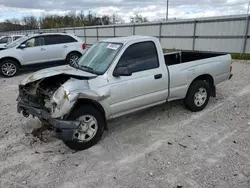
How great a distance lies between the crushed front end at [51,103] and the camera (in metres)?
3.43

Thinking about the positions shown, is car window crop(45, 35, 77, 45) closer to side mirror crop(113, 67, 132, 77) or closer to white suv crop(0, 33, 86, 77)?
white suv crop(0, 33, 86, 77)

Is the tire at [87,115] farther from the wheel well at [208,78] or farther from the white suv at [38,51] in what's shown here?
the white suv at [38,51]

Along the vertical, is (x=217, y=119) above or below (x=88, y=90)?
below

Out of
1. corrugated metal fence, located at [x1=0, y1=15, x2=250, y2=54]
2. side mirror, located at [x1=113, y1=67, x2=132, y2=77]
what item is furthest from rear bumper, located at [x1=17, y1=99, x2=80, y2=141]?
corrugated metal fence, located at [x1=0, y1=15, x2=250, y2=54]

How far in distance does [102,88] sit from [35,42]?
7.68 meters

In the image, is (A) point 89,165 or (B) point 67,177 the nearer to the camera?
(B) point 67,177

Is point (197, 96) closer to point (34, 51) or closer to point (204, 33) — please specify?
point (34, 51)

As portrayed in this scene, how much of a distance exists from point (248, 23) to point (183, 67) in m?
9.02

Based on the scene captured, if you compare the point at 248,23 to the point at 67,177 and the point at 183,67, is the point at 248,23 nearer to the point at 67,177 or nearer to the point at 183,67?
the point at 183,67

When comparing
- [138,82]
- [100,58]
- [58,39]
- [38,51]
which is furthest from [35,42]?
[138,82]

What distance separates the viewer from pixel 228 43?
1294 cm

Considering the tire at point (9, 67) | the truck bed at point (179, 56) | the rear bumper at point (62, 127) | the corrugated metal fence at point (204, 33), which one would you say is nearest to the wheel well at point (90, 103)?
the rear bumper at point (62, 127)

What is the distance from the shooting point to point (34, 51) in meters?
10.0

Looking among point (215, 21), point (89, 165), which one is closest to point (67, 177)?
point (89, 165)
